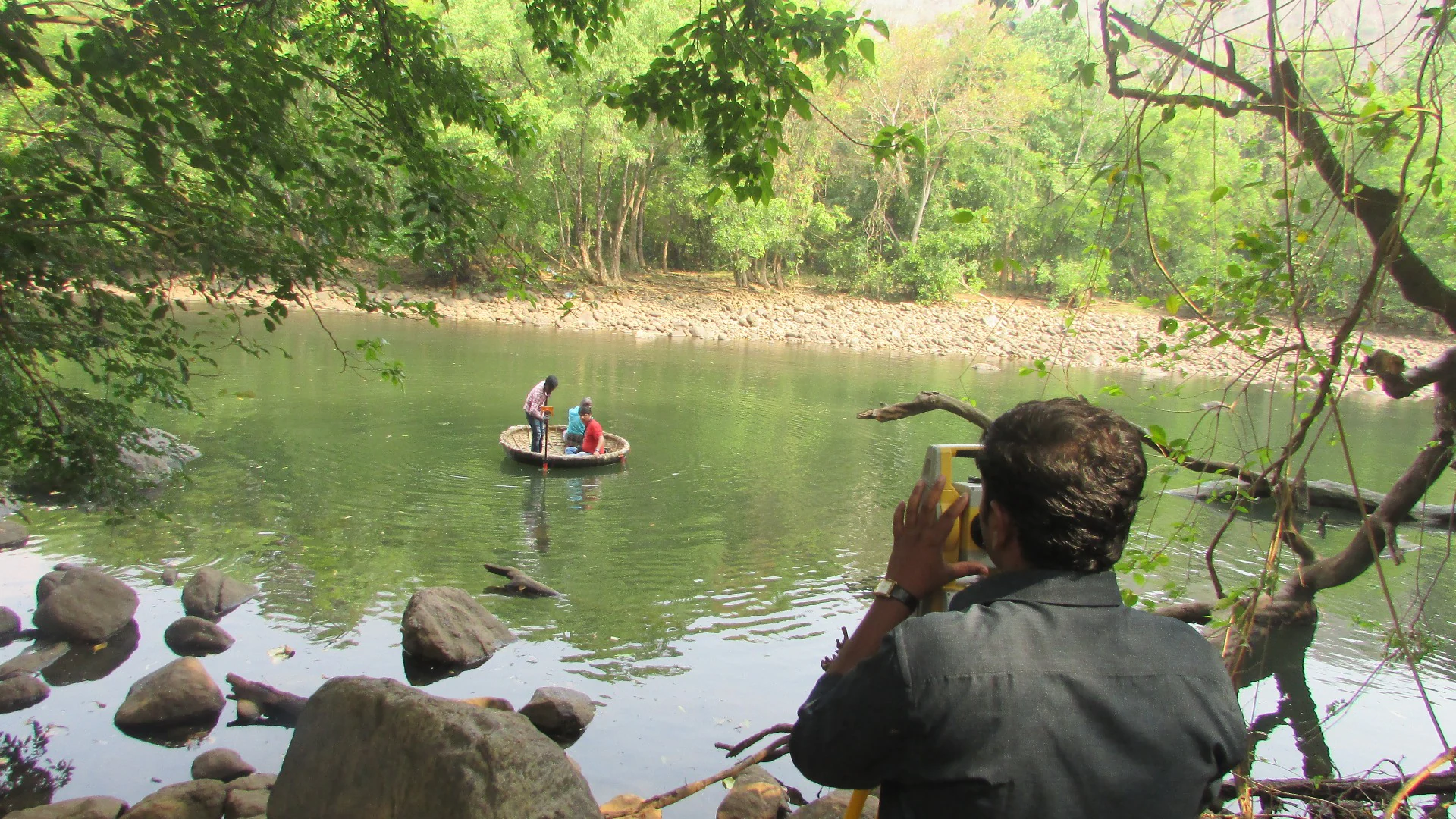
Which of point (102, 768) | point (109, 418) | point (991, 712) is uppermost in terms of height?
point (991, 712)

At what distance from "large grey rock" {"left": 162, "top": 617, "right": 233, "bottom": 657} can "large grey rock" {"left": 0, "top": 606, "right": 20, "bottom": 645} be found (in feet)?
3.18

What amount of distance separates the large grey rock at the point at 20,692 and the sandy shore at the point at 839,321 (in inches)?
962

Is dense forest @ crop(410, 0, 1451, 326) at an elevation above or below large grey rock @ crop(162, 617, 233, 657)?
above

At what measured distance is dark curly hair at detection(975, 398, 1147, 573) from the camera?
1.42 metres

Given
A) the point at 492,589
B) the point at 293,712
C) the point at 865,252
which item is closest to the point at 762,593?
the point at 492,589

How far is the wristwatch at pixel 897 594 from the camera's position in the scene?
5.01ft

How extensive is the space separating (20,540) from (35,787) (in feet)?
14.4

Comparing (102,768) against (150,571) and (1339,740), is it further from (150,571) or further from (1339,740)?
(1339,740)

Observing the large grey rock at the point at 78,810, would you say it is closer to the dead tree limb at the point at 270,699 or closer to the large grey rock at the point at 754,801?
the dead tree limb at the point at 270,699

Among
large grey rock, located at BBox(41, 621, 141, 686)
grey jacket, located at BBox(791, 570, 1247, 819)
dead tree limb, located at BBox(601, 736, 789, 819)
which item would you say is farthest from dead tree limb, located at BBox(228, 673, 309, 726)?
grey jacket, located at BBox(791, 570, 1247, 819)

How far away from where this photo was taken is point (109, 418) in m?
4.69

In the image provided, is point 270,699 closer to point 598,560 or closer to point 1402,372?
point 598,560

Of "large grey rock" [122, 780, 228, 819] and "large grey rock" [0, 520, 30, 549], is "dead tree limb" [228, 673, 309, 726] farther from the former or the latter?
"large grey rock" [0, 520, 30, 549]

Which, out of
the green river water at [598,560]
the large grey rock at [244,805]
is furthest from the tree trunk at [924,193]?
the large grey rock at [244,805]
